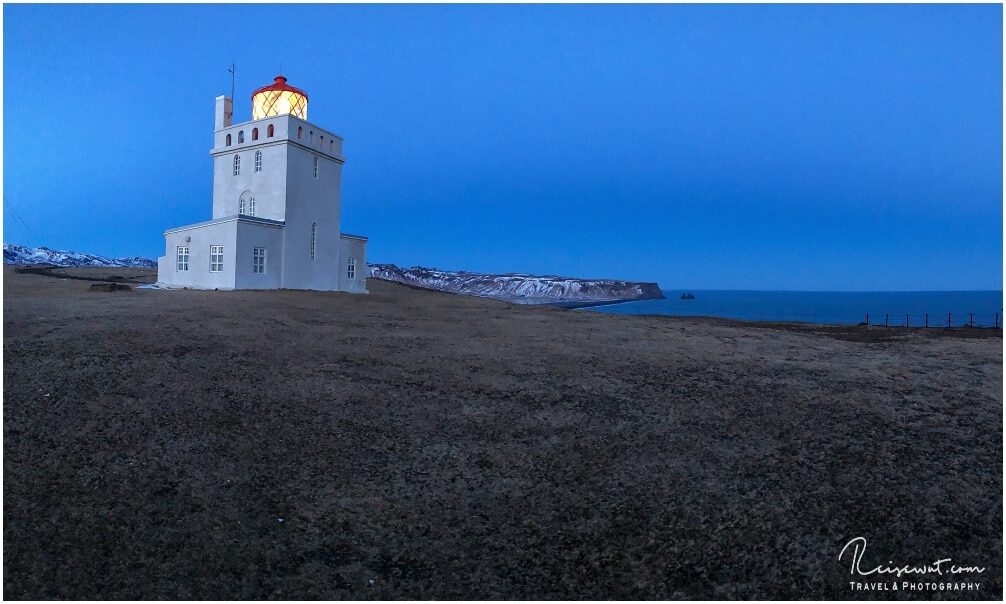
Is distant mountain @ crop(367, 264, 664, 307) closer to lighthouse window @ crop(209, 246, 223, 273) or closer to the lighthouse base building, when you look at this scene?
the lighthouse base building

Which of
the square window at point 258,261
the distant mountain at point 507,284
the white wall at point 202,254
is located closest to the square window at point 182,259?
the white wall at point 202,254

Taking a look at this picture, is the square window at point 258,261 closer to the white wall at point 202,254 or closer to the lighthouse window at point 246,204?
the white wall at point 202,254

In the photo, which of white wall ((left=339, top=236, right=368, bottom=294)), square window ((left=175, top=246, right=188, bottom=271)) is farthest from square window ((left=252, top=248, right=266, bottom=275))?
white wall ((left=339, top=236, right=368, bottom=294))

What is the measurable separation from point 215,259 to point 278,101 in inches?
340

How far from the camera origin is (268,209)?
26.5 metres

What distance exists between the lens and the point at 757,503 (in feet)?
16.6

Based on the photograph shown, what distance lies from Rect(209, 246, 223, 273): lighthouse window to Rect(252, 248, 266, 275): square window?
1281 millimetres

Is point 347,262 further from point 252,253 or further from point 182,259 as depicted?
point 182,259

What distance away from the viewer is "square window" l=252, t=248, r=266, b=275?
24.6 metres

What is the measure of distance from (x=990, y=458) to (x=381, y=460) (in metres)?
6.49

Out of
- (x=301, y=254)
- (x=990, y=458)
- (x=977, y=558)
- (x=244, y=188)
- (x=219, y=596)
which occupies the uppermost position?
(x=244, y=188)

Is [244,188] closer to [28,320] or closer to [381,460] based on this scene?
[28,320]

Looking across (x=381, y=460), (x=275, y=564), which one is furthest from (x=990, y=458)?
(x=275, y=564)

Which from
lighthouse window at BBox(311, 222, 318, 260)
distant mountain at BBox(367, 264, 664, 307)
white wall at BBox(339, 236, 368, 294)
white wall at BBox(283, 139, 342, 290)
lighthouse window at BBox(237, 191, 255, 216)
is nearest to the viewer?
white wall at BBox(283, 139, 342, 290)
